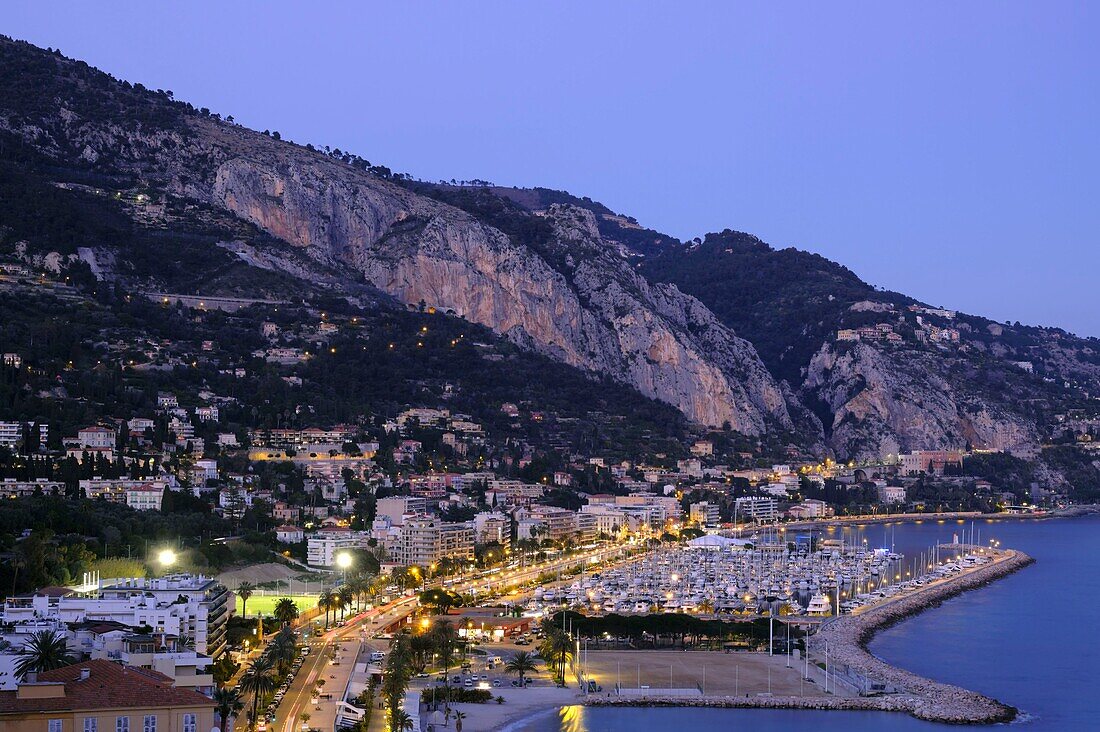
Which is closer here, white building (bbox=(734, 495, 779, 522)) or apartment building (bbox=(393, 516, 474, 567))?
apartment building (bbox=(393, 516, 474, 567))

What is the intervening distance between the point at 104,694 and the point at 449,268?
9429 centimetres

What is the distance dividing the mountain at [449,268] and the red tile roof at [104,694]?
74665 millimetres

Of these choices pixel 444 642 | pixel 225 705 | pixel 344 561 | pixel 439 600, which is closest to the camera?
pixel 225 705

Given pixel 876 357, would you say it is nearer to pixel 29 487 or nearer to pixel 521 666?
pixel 29 487

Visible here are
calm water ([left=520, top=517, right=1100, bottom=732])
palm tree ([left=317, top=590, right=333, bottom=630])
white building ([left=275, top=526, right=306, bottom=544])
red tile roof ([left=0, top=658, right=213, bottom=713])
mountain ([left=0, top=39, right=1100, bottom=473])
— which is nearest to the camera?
red tile roof ([left=0, top=658, right=213, bottom=713])

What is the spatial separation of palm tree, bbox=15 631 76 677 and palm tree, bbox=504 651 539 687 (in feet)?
59.7

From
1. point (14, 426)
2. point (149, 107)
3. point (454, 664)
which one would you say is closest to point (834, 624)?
point (454, 664)

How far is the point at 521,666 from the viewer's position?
135ft

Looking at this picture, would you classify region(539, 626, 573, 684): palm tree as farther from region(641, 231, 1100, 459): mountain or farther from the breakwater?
region(641, 231, 1100, 459): mountain

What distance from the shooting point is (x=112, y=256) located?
92875 mm

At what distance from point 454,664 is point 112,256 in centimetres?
5743

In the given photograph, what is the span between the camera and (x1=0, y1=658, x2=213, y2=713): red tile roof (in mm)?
16547

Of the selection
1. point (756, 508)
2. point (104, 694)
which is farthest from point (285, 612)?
point (756, 508)

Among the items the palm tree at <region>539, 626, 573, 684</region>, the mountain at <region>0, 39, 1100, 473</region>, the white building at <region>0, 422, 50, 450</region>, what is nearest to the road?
the palm tree at <region>539, 626, 573, 684</region>
